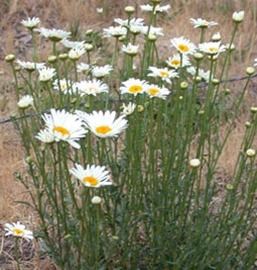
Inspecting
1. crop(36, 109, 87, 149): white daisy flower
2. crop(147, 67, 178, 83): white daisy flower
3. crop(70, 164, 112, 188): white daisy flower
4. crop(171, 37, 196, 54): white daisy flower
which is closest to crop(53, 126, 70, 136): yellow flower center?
crop(36, 109, 87, 149): white daisy flower

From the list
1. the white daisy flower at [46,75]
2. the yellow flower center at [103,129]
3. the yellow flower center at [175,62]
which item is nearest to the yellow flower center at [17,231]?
the white daisy flower at [46,75]

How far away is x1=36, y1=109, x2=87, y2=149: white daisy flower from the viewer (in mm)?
2021

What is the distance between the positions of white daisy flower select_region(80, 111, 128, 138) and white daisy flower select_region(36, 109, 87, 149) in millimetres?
25

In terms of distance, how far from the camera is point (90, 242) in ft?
7.78

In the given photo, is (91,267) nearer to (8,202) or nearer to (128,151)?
(128,151)

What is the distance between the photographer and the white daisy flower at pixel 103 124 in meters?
2.10

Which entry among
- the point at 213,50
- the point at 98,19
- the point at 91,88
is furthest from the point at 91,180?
the point at 98,19

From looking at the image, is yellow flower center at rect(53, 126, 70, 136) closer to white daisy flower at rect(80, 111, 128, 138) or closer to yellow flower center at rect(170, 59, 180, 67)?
white daisy flower at rect(80, 111, 128, 138)

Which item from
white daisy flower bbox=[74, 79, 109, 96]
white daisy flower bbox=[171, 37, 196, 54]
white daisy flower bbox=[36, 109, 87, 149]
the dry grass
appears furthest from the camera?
the dry grass

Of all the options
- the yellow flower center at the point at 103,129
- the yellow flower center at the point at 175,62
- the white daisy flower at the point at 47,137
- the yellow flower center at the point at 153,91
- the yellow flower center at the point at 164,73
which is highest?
the white daisy flower at the point at 47,137

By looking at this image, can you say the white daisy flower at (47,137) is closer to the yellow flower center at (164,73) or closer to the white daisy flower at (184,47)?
the yellow flower center at (164,73)

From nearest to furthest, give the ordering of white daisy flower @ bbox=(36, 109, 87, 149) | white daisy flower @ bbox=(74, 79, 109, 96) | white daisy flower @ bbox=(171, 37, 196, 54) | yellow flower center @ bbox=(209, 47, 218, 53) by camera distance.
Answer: white daisy flower @ bbox=(36, 109, 87, 149) < white daisy flower @ bbox=(74, 79, 109, 96) < yellow flower center @ bbox=(209, 47, 218, 53) < white daisy flower @ bbox=(171, 37, 196, 54)

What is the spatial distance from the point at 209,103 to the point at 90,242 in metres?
0.61

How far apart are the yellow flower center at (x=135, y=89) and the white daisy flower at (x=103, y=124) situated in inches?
9.4
